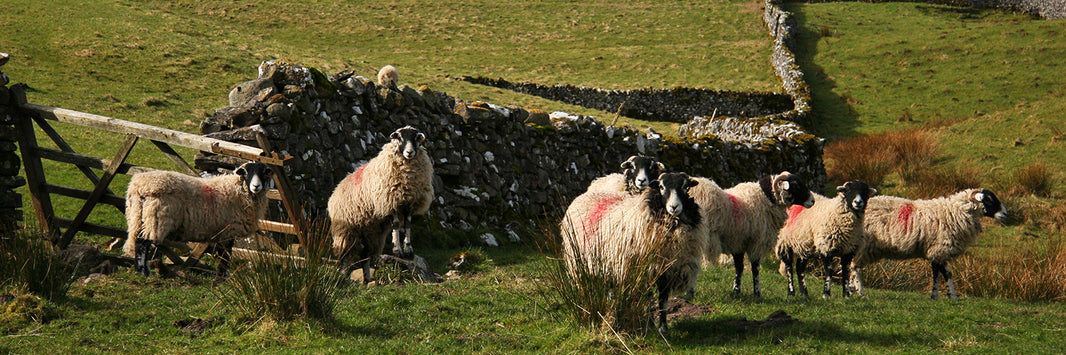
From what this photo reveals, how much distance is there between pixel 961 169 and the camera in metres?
18.6

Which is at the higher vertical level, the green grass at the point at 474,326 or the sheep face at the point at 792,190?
the sheep face at the point at 792,190

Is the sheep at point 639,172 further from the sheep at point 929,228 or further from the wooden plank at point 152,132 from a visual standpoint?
the sheep at point 929,228

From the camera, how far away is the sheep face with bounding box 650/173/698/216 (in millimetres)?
6316

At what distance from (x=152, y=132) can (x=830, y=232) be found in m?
8.78

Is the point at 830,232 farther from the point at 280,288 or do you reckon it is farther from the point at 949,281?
the point at 280,288

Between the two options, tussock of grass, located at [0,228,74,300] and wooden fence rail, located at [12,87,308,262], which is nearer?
tussock of grass, located at [0,228,74,300]

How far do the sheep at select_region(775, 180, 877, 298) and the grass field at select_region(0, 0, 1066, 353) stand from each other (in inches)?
27.0

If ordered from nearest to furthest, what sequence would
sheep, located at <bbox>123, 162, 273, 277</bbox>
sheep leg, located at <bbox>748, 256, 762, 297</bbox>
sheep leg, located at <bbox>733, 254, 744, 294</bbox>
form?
sheep, located at <bbox>123, 162, 273, 277</bbox>, sheep leg, located at <bbox>748, 256, 762, 297</bbox>, sheep leg, located at <bbox>733, 254, 744, 294</bbox>

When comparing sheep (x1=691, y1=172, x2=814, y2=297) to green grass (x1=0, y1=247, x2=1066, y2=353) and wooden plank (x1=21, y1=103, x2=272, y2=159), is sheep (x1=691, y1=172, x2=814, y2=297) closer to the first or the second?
Answer: green grass (x1=0, y1=247, x2=1066, y2=353)

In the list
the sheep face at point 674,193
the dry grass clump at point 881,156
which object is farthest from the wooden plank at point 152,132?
the dry grass clump at point 881,156

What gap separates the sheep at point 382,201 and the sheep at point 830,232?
502 cm

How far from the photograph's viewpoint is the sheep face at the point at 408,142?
890 cm

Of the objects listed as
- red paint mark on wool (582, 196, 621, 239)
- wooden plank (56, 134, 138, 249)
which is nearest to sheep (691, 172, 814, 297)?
red paint mark on wool (582, 196, 621, 239)

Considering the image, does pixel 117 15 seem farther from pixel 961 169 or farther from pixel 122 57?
pixel 961 169
